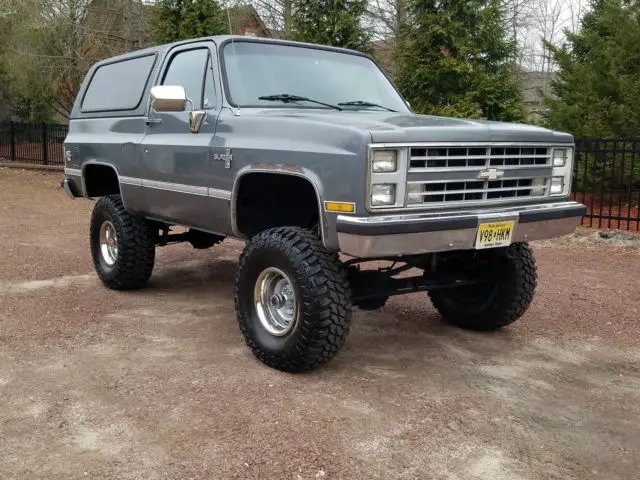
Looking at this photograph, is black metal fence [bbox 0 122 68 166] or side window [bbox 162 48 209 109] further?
black metal fence [bbox 0 122 68 166]

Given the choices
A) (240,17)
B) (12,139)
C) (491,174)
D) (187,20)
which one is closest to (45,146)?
(12,139)

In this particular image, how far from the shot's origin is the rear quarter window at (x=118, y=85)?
19.4 feet

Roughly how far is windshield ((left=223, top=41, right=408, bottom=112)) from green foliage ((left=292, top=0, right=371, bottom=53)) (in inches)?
342

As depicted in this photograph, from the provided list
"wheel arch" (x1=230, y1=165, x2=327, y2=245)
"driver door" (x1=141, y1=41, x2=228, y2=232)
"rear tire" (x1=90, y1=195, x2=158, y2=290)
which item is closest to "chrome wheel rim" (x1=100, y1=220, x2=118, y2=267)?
"rear tire" (x1=90, y1=195, x2=158, y2=290)

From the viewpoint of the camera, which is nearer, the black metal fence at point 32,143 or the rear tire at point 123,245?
the rear tire at point 123,245

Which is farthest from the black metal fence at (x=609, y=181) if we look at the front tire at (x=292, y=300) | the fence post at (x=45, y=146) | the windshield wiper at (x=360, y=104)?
the fence post at (x=45, y=146)

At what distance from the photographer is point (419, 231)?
373 cm

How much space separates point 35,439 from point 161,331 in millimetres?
1853

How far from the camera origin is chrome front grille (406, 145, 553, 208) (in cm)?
384

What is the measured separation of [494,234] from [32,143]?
19993 millimetres

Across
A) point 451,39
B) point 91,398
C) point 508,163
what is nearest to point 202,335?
point 91,398

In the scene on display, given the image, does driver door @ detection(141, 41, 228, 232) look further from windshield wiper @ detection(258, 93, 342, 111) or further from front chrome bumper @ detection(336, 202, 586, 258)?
front chrome bumper @ detection(336, 202, 586, 258)

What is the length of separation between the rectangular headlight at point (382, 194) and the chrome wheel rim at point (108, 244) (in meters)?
3.51

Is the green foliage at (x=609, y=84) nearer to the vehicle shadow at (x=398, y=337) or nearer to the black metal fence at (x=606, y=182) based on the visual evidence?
the black metal fence at (x=606, y=182)
